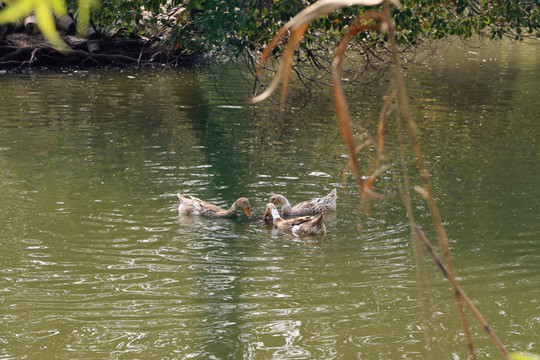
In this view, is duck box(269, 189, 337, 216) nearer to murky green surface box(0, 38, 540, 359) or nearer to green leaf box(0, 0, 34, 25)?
murky green surface box(0, 38, 540, 359)

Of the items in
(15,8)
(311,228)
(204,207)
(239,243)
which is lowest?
(239,243)

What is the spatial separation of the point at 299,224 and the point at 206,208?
123 cm

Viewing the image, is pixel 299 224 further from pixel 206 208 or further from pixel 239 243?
pixel 206 208

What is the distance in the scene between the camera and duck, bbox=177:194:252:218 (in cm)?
931

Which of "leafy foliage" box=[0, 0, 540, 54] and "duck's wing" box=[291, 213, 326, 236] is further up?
"leafy foliage" box=[0, 0, 540, 54]

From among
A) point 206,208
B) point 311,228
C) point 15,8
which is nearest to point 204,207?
point 206,208

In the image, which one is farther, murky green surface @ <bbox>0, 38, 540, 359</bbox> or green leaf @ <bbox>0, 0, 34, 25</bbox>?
murky green surface @ <bbox>0, 38, 540, 359</bbox>

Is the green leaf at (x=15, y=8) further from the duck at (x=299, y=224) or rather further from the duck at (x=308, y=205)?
the duck at (x=308, y=205)

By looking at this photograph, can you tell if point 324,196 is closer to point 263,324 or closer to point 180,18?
point 263,324

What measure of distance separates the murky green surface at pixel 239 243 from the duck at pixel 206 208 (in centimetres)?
16

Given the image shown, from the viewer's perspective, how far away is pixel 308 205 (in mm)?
9594

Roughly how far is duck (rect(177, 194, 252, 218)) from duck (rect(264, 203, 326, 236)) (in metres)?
0.34

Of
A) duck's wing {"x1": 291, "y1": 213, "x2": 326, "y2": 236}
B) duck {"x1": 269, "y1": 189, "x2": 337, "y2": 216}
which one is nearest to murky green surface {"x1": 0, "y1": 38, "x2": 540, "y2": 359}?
duck's wing {"x1": 291, "y1": 213, "x2": 326, "y2": 236}

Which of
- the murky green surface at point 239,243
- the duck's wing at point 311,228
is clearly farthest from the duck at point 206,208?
the duck's wing at point 311,228
